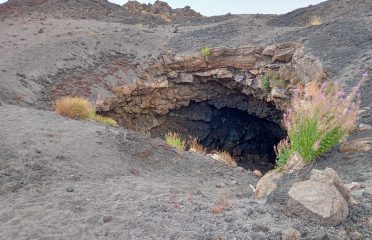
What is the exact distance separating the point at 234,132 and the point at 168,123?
3.44 m

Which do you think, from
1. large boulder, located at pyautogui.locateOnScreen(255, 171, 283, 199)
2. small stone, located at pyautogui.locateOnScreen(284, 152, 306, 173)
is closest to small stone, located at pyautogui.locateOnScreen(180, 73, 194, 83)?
small stone, located at pyautogui.locateOnScreen(284, 152, 306, 173)

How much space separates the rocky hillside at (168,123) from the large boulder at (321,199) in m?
0.01

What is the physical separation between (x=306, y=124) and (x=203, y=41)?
1123cm

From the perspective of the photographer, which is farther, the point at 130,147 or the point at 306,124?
the point at 130,147

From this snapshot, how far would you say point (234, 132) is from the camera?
59.9ft

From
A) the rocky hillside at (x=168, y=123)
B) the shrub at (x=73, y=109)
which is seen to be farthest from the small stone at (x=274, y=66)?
the shrub at (x=73, y=109)

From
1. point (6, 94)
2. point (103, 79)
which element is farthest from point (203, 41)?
point (6, 94)

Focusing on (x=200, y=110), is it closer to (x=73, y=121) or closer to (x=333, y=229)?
(x=73, y=121)

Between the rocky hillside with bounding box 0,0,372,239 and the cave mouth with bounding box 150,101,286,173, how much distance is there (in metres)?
0.06

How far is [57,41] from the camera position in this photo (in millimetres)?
14805

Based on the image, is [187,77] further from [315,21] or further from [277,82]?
[315,21]

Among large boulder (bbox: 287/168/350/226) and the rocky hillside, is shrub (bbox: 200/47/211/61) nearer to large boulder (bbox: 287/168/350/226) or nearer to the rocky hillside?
the rocky hillside

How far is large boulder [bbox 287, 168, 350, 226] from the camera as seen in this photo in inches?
150

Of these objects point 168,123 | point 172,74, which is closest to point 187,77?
point 172,74
